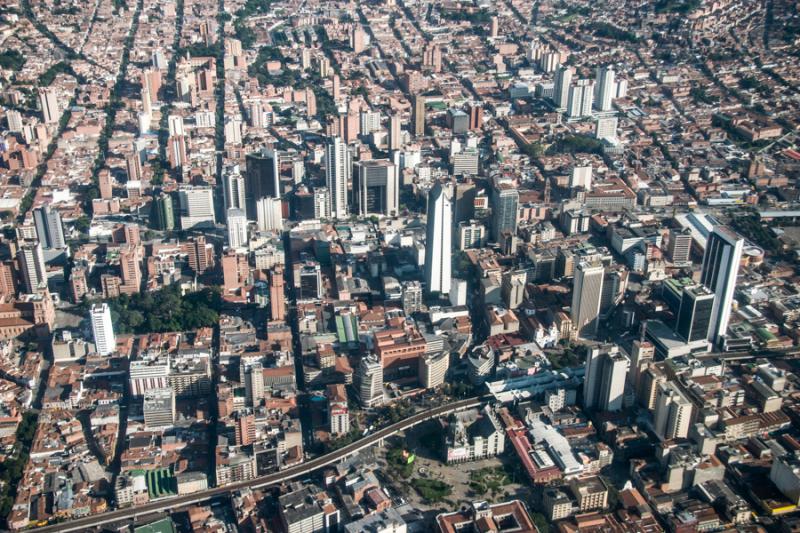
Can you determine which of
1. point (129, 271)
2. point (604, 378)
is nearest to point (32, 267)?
point (129, 271)

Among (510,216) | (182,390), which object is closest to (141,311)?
(182,390)

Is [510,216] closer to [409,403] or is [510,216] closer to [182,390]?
[409,403]

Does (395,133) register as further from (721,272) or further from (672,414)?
(672,414)

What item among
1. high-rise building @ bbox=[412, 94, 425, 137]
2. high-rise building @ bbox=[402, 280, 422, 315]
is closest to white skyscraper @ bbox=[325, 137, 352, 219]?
high-rise building @ bbox=[402, 280, 422, 315]

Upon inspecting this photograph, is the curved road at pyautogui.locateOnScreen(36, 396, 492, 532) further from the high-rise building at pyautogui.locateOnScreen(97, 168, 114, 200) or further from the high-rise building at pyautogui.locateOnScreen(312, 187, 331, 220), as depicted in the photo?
the high-rise building at pyautogui.locateOnScreen(97, 168, 114, 200)

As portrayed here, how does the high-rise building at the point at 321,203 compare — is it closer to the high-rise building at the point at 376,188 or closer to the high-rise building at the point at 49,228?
the high-rise building at the point at 376,188

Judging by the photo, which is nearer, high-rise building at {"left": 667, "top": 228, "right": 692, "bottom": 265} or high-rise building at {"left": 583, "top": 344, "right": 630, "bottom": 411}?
high-rise building at {"left": 583, "top": 344, "right": 630, "bottom": 411}
